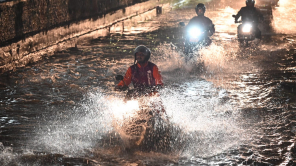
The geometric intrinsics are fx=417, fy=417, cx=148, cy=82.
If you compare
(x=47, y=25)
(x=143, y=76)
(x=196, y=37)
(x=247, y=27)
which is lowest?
(x=143, y=76)

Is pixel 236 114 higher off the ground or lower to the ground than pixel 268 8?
lower

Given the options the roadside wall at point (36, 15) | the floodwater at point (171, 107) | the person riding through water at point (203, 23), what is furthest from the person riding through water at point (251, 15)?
the roadside wall at point (36, 15)

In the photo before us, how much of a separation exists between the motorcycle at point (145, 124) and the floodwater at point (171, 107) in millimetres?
163

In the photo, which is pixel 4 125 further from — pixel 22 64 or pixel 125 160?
pixel 22 64

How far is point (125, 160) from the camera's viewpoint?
18.2 feet

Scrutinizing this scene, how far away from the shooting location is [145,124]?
6348 millimetres

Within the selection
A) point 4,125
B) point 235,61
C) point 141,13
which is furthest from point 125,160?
point 141,13

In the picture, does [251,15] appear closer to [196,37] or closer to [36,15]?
[196,37]

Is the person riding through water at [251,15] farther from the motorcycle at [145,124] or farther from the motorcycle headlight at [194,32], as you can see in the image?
the motorcycle at [145,124]

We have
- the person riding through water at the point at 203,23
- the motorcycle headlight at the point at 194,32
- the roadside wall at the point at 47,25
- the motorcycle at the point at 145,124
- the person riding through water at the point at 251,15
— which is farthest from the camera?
the person riding through water at the point at 251,15

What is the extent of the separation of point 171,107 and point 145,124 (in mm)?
1536

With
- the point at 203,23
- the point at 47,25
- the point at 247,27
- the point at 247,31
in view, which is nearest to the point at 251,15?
the point at 247,27

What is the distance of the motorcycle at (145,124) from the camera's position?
604 cm

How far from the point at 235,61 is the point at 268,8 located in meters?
14.3
